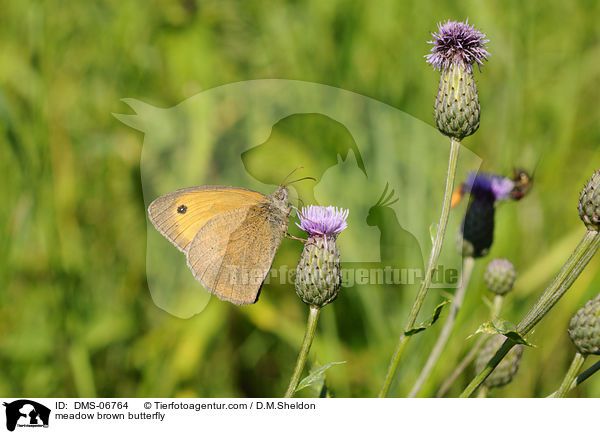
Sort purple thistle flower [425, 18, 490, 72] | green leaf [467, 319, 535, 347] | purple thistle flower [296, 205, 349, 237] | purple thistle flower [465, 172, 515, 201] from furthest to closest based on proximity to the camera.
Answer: purple thistle flower [465, 172, 515, 201]
purple thistle flower [296, 205, 349, 237]
purple thistle flower [425, 18, 490, 72]
green leaf [467, 319, 535, 347]

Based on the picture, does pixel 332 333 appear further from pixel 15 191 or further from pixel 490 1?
pixel 490 1

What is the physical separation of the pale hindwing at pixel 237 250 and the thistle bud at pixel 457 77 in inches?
44.0

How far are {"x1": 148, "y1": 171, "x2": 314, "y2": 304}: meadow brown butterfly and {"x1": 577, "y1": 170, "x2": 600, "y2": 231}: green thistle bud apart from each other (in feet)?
4.90

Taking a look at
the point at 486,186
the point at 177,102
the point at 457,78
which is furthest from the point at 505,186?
the point at 177,102

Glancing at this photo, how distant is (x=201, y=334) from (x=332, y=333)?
3.05 feet

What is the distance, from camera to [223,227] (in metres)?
2.99

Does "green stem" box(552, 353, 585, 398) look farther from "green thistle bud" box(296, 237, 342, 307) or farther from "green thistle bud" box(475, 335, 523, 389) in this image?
"green thistle bud" box(296, 237, 342, 307)

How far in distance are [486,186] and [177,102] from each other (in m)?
2.56

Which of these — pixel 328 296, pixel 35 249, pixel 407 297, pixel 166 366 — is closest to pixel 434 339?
pixel 407 297

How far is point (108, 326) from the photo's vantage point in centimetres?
361

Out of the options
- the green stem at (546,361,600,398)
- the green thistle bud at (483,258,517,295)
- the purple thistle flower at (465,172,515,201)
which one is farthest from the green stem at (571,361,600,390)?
the purple thistle flower at (465,172,515,201)

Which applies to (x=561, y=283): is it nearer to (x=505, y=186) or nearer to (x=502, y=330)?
(x=502, y=330)

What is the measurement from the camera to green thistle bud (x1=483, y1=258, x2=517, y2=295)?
2633mm
